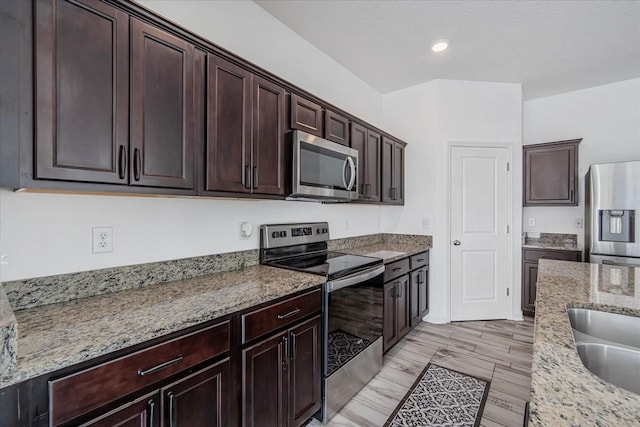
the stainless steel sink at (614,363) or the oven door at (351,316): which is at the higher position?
the stainless steel sink at (614,363)

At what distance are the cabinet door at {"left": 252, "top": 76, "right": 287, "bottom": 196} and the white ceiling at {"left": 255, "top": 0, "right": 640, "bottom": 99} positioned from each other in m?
0.93

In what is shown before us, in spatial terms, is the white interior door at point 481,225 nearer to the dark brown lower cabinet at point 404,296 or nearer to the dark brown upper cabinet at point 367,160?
the dark brown lower cabinet at point 404,296

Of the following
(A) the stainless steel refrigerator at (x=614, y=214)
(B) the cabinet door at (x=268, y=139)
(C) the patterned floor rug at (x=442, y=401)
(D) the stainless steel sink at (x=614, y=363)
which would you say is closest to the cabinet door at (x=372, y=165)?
(B) the cabinet door at (x=268, y=139)

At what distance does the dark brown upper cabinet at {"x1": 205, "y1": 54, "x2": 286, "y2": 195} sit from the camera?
1547 mm

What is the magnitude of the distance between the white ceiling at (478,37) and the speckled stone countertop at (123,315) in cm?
212

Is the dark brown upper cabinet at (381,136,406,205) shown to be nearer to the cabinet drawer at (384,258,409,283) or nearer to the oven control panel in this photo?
the cabinet drawer at (384,258,409,283)

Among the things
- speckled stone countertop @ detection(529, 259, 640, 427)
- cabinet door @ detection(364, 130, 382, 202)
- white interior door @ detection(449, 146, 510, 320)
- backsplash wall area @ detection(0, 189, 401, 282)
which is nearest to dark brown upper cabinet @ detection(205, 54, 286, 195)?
backsplash wall area @ detection(0, 189, 401, 282)

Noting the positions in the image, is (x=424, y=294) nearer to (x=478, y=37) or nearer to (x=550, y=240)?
(x=550, y=240)

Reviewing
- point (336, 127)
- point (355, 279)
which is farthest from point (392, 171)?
point (355, 279)

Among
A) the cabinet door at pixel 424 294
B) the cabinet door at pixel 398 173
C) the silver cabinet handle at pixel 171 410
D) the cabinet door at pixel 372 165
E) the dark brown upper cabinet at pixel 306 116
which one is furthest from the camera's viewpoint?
the cabinet door at pixel 398 173

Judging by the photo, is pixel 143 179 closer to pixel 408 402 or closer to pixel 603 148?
pixel 408 402

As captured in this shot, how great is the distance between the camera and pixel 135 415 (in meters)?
0.99

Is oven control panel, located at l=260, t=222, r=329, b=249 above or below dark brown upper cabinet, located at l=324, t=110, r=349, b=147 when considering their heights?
below

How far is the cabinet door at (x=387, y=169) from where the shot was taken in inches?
126
